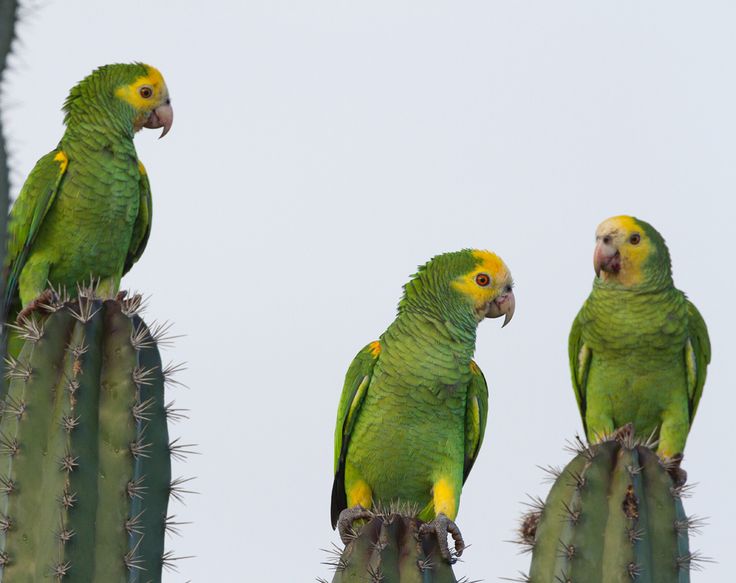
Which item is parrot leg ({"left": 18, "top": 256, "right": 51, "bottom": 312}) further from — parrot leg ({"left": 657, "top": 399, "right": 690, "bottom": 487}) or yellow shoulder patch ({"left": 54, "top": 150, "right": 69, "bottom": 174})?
parrot leg ({"left": 657, "top": 399, "right": 690, "bottom": 487})

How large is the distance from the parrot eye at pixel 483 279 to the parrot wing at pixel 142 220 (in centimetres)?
217

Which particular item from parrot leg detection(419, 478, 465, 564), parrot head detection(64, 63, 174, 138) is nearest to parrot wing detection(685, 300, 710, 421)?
parrot leg detection(419, 478, 465, 564)

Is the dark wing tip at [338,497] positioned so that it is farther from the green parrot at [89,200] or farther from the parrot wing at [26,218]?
the parrot wing at [26,218]

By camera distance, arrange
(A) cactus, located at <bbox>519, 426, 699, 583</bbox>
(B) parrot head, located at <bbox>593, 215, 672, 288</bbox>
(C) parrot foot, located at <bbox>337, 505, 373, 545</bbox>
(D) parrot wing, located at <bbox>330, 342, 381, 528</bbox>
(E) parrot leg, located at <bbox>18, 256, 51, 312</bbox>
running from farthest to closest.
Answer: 1. (B) parrot head, located at <bbox>593, 215, 672, 288</bbox>
2. (D) parrot wing, located at <bbox>330, 342, 381, 528</bbox>
3. (E) parrot leg, located at <bbox>18, 256, 51, 312</bbox>
4. (C) parrot foot, located at <bbox>337, 505, 373, 545</bbox>
5. (A) cactus, located at <bbox>519, 426, 699, 583</bbox>

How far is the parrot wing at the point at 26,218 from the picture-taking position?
692 centimetres

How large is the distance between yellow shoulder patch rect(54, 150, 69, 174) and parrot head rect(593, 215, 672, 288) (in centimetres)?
364

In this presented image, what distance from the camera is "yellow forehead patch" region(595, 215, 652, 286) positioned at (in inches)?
318

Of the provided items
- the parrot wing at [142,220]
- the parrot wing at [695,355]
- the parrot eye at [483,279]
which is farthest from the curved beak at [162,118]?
the parrot wing at [695,355]

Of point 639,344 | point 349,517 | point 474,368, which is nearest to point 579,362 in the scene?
point 639,344

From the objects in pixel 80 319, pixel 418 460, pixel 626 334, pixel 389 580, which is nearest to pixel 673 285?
pixel 626 334

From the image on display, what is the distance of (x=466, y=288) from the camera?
7258 millimetres

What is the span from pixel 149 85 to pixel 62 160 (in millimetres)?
828

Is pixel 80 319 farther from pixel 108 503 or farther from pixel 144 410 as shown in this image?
pixel 108 503

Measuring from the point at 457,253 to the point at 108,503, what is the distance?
11.2 feet
